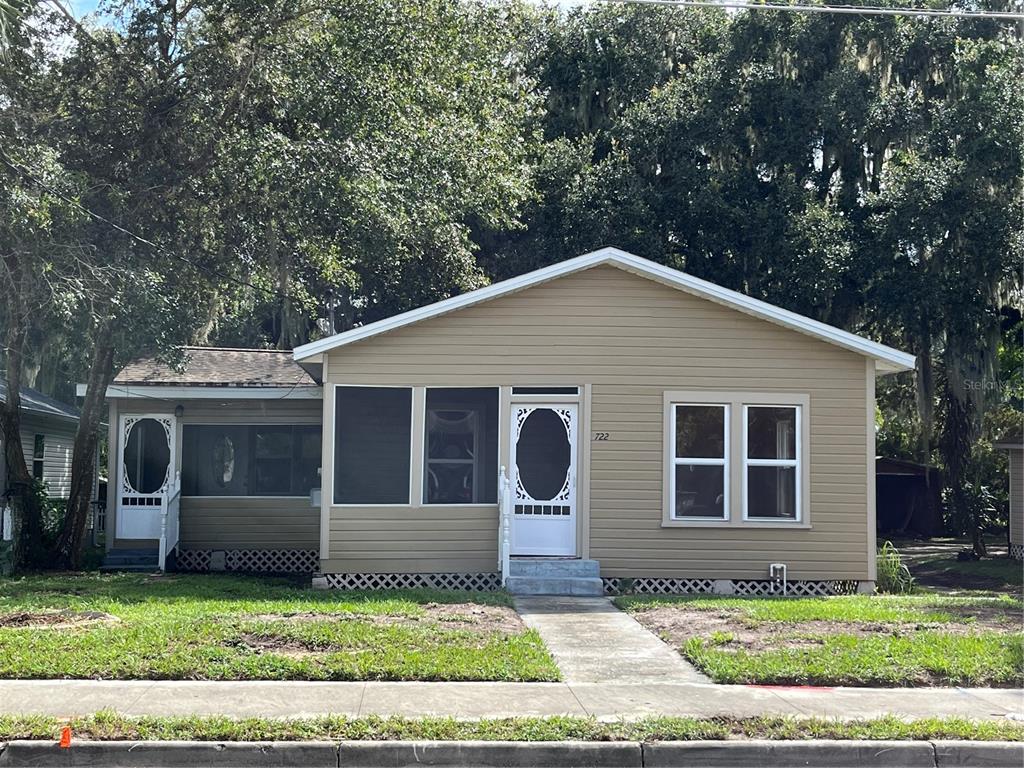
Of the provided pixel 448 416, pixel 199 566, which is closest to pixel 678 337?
pixel 448 416

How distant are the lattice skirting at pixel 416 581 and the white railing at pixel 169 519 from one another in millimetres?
3576

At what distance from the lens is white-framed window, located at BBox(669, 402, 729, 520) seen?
15.5m

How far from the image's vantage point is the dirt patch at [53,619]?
11093 mm

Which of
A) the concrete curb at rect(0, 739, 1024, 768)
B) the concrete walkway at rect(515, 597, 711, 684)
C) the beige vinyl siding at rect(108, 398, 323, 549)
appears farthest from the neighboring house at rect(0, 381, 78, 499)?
the concrete curb at rect(0, 739, 1024, 768)

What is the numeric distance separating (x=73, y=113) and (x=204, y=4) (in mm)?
2483

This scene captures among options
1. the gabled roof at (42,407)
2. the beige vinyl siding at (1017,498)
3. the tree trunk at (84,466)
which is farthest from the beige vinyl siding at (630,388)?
the gabled roof at (42,407)

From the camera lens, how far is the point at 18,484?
17734 millimetres

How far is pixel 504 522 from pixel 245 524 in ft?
18.5

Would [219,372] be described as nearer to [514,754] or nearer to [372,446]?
[372,446]

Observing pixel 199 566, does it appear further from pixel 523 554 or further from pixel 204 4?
pixel 204 4

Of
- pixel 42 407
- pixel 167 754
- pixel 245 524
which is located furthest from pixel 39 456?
pixel 167 754

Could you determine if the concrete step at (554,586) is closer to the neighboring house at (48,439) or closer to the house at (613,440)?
the house at (613,440)

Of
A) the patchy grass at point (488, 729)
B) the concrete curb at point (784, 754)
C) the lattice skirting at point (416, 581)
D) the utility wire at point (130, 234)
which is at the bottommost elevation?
the concrete curb at point (784, 754)

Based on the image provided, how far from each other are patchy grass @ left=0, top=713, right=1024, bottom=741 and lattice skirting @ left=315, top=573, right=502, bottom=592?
24.8 feet
